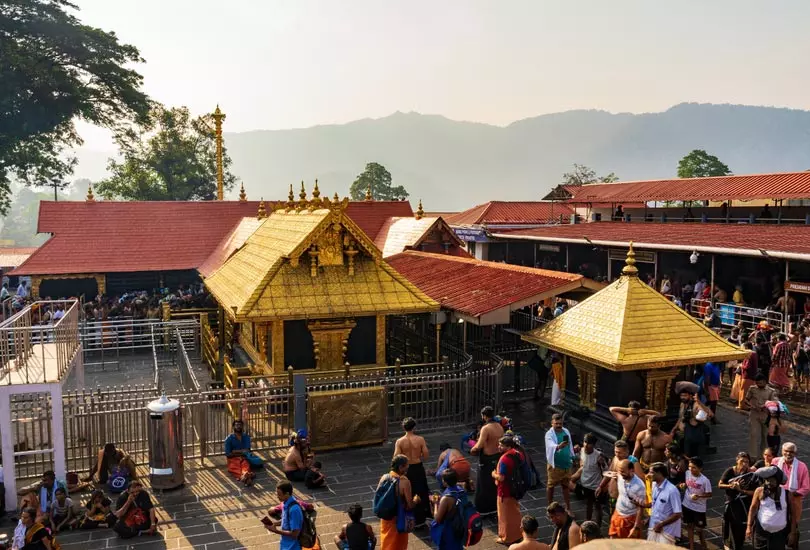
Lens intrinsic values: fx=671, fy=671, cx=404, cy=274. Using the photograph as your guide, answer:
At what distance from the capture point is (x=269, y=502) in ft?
35.9

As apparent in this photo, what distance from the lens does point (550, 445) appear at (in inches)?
392

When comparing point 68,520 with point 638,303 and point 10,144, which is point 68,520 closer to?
point 638,303

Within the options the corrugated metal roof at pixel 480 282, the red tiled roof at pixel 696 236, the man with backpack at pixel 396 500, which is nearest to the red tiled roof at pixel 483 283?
the corrugated metal roof at pixel 480 282

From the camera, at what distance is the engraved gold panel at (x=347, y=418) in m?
13.0

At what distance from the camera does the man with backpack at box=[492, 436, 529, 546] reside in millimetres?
9039

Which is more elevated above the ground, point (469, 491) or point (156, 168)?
point (156, 168)

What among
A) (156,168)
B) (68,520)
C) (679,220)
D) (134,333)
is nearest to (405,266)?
(134,333)

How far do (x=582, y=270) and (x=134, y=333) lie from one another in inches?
791

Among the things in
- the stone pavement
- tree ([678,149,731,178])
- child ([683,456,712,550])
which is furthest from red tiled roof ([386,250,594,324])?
tree ([678,149,731,178])

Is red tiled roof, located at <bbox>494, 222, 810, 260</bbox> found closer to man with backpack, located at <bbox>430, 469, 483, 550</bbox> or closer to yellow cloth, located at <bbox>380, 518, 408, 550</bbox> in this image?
man with backpack, located at <bbox>430, 469, 483, 550</bbox>

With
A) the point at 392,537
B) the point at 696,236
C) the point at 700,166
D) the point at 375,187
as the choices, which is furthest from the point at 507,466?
the point at 375,187

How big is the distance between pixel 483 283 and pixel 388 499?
383 inches

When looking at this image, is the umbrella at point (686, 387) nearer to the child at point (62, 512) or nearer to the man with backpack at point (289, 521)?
the man with backpack at point (289, 521)

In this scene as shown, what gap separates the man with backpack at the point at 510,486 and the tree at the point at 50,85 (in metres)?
42.2
